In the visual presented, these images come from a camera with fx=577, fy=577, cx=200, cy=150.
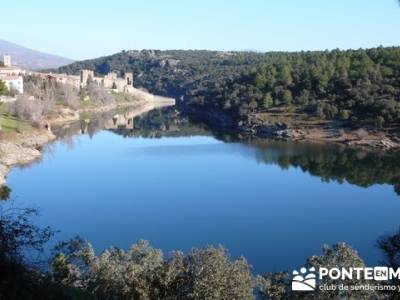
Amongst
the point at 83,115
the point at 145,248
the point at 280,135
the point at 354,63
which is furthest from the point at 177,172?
the point at 83,115

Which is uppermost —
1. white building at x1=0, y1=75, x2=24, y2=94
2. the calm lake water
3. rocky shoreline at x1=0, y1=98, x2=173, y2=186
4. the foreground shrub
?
white building at x1=0, y1=75, x2=24, y2=94

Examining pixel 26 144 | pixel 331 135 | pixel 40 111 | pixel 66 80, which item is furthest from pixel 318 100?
pixel 66 80

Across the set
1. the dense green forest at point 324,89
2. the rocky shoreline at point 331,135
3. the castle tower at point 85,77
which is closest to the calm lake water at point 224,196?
the rocky shoreline at point 331,135

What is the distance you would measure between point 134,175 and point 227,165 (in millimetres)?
7138

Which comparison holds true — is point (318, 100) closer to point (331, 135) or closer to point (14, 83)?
point (331, 135)

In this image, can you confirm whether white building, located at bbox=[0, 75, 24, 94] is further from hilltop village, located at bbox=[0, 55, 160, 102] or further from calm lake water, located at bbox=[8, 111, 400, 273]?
calm lake water, located at bbox=[8, 111, 400, 273]

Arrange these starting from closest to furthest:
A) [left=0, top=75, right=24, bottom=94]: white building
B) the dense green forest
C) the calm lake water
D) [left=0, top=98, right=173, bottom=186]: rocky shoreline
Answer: the calm lake water, [left=0, top=98, right=173, bottom=186]: rocky shoreline, the dense green forest, [left=0, top=75, right=24, bottom=94]: white building

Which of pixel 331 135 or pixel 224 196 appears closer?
pixel 224 196

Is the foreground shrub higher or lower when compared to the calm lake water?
higher

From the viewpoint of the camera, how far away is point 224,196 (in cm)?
2938

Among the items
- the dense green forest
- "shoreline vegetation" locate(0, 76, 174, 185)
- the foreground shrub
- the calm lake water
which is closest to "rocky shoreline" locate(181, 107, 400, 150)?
the dense green forest

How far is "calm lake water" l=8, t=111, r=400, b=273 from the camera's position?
70.4ft

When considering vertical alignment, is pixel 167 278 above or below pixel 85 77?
below

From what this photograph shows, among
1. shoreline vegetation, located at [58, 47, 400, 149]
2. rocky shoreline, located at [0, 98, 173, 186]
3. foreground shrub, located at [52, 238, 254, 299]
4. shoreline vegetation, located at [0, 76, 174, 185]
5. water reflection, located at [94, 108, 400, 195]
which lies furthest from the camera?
shoreline vegetation, located at [58, 47, 400, 149]
